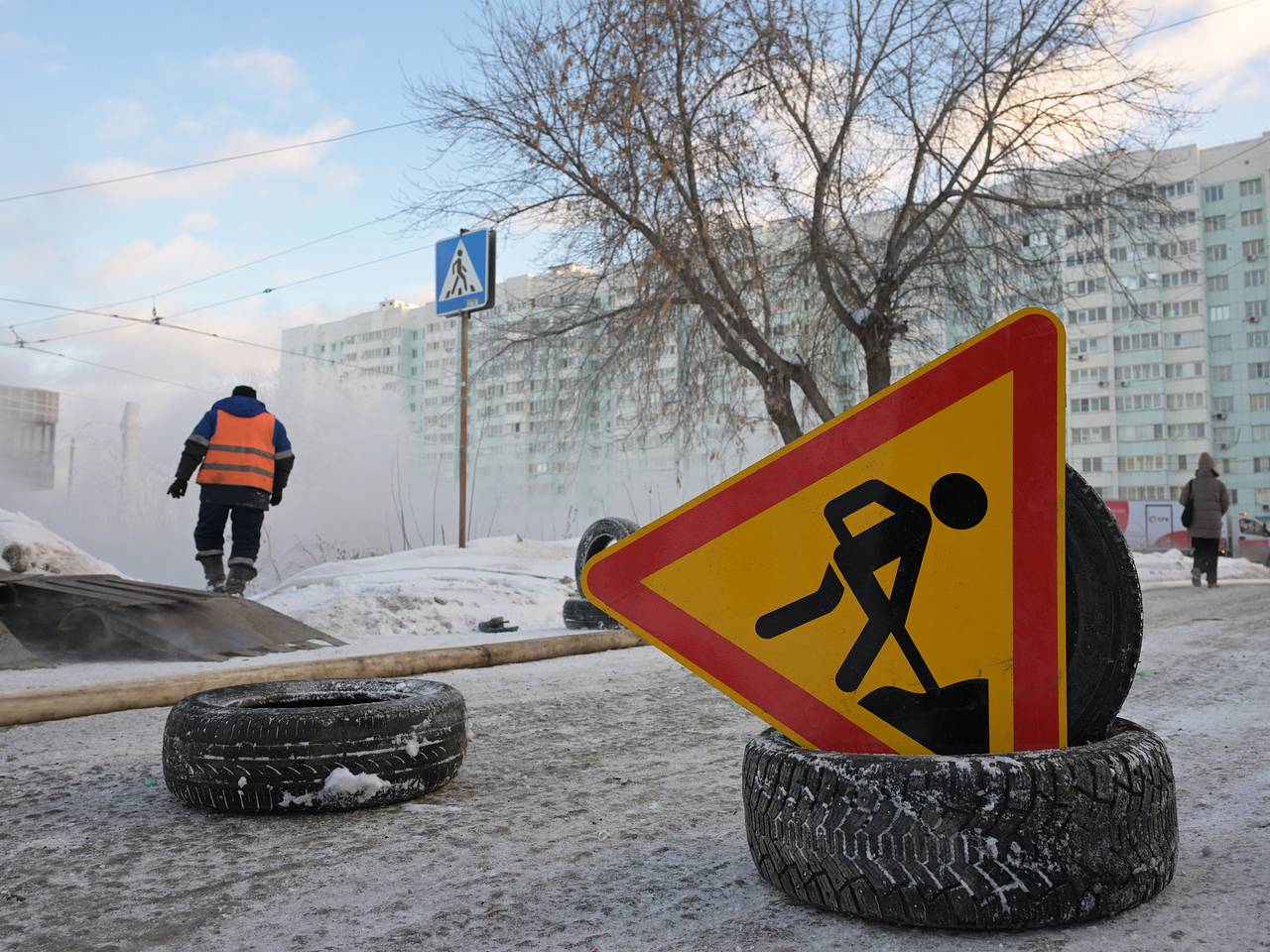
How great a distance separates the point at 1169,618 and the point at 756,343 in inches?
290

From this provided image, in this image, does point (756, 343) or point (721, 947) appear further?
point (756, 343)

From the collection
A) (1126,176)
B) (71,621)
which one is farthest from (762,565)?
(1126,176)

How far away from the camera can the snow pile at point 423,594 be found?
7887mm

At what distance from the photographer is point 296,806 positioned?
8.49ft

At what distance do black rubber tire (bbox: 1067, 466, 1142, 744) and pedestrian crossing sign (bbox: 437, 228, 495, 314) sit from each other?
10.6 meters

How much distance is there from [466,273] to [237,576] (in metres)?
5.63

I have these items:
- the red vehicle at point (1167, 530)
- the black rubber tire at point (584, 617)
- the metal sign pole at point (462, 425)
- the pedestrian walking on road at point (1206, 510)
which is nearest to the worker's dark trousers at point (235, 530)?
the black rubber tire at point (584, 617)

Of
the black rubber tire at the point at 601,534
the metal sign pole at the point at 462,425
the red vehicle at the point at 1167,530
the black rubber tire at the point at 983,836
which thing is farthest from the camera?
the red vehicle at the point at 1167,530

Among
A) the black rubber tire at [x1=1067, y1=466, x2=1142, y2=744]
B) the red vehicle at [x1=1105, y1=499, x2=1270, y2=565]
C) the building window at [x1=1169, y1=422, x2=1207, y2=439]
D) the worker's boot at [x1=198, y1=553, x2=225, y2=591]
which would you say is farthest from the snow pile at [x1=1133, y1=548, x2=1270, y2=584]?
the building window at [x1=1169, y1=422, x2=1207, y2=439]

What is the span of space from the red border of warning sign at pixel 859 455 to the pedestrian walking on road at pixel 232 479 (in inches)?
249

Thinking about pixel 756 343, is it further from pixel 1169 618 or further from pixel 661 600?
pixel 661 600

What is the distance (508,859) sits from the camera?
2186 millimetres

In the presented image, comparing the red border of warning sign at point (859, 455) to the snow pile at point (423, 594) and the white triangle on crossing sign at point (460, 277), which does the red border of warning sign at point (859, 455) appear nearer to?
the snow pile at point (423, 594)

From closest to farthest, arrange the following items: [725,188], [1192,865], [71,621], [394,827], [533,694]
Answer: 1. [1192,865]
2. [394,827]
3. [533,694]
4. [71,621]
5. [725,188]
